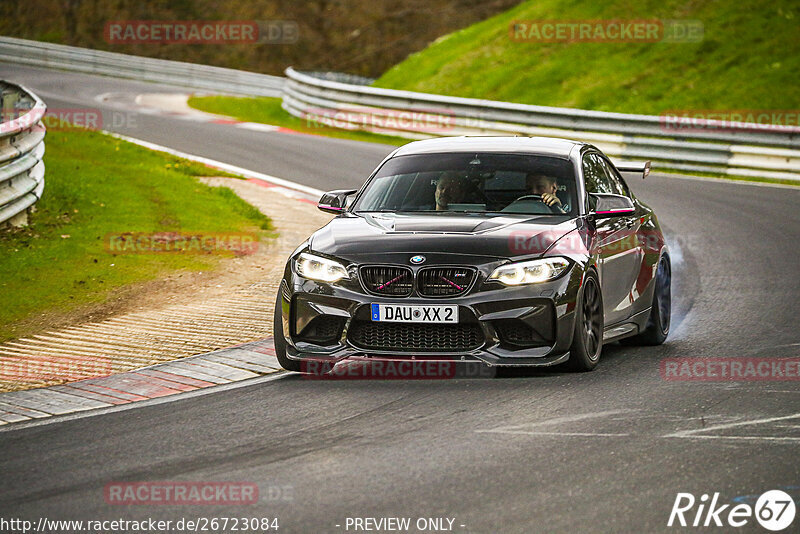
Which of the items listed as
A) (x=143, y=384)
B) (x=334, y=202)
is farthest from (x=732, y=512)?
(x=334, y=202)

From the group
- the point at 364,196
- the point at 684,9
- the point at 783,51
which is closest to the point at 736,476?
the point at 364,196

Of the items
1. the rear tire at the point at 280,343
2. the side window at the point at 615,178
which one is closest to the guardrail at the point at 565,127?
the side window at the point at 615,178

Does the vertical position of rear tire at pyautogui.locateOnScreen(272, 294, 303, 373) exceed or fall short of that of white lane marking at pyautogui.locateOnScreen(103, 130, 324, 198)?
it falls short

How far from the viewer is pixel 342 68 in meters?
50.6

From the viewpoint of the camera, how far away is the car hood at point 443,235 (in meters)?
8.37

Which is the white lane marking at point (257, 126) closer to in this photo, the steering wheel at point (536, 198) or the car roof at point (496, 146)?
the car roof at point (496, 146)

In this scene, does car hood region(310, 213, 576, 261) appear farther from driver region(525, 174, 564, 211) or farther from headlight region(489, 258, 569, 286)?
driver region(525, 174, 564, 211)

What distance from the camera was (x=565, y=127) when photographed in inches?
998

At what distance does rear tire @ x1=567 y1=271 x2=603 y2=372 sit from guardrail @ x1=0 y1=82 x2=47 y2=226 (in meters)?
7.01

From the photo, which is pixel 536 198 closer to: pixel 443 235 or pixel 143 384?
pixel 443 235

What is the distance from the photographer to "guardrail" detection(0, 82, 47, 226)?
1354 cm

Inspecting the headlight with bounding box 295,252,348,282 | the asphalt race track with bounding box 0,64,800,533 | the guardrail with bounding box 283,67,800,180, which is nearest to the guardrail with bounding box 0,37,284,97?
the guardrail with bounding box 283,67,800,180

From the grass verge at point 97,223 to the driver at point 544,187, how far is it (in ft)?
14.1

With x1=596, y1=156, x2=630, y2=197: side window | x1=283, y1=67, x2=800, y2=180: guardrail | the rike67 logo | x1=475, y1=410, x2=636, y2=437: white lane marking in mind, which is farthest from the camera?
x1=283, y1=67, x2=800, y2=180: guardrail
